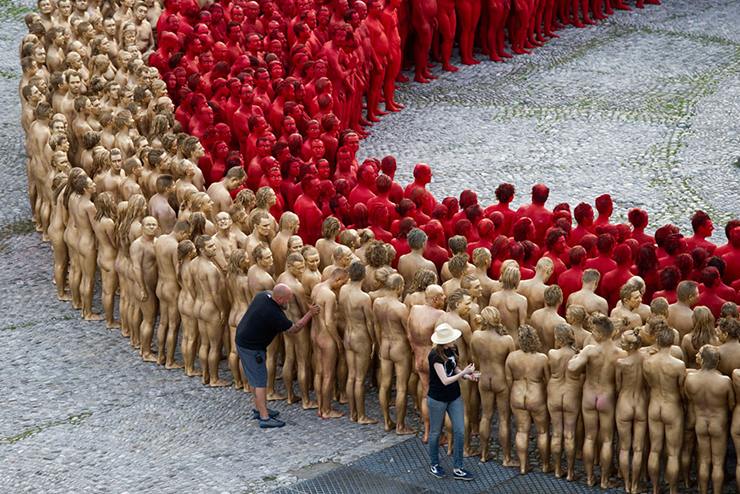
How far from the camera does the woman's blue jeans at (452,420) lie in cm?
1325

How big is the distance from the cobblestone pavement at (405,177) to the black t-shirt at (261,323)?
904 millimetres

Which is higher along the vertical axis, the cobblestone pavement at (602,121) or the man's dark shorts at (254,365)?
the cobblestone pavement at (602,121)

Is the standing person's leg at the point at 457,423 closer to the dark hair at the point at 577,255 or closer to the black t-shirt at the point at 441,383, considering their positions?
the black t-shirt at the point at 441,383

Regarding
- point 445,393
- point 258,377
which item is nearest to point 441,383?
point 445,393

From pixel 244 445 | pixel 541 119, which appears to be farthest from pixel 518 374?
pixel 541 119

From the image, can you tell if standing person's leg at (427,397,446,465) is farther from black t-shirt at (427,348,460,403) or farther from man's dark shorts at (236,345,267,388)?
man's dark shorts at (236,345,267,388)

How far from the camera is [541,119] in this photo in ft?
71.6

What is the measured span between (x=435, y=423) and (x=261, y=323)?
2070 mm

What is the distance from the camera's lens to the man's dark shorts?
47.2 feet

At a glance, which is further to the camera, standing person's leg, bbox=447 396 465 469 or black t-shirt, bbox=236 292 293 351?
black t-shirt, bbox=236 292 293 351

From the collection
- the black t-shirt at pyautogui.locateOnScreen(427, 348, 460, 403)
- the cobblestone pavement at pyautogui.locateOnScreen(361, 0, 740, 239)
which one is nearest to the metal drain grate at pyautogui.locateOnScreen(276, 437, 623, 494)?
the black t-shirt at pyautogui.locateOnScreen(427, 348, 460, 403)

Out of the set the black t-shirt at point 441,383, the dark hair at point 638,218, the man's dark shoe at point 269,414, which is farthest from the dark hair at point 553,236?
the man's dark shoe at point 269,414

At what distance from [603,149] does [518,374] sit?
7894 mm

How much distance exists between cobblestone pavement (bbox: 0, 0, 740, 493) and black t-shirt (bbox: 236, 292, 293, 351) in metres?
0.90
